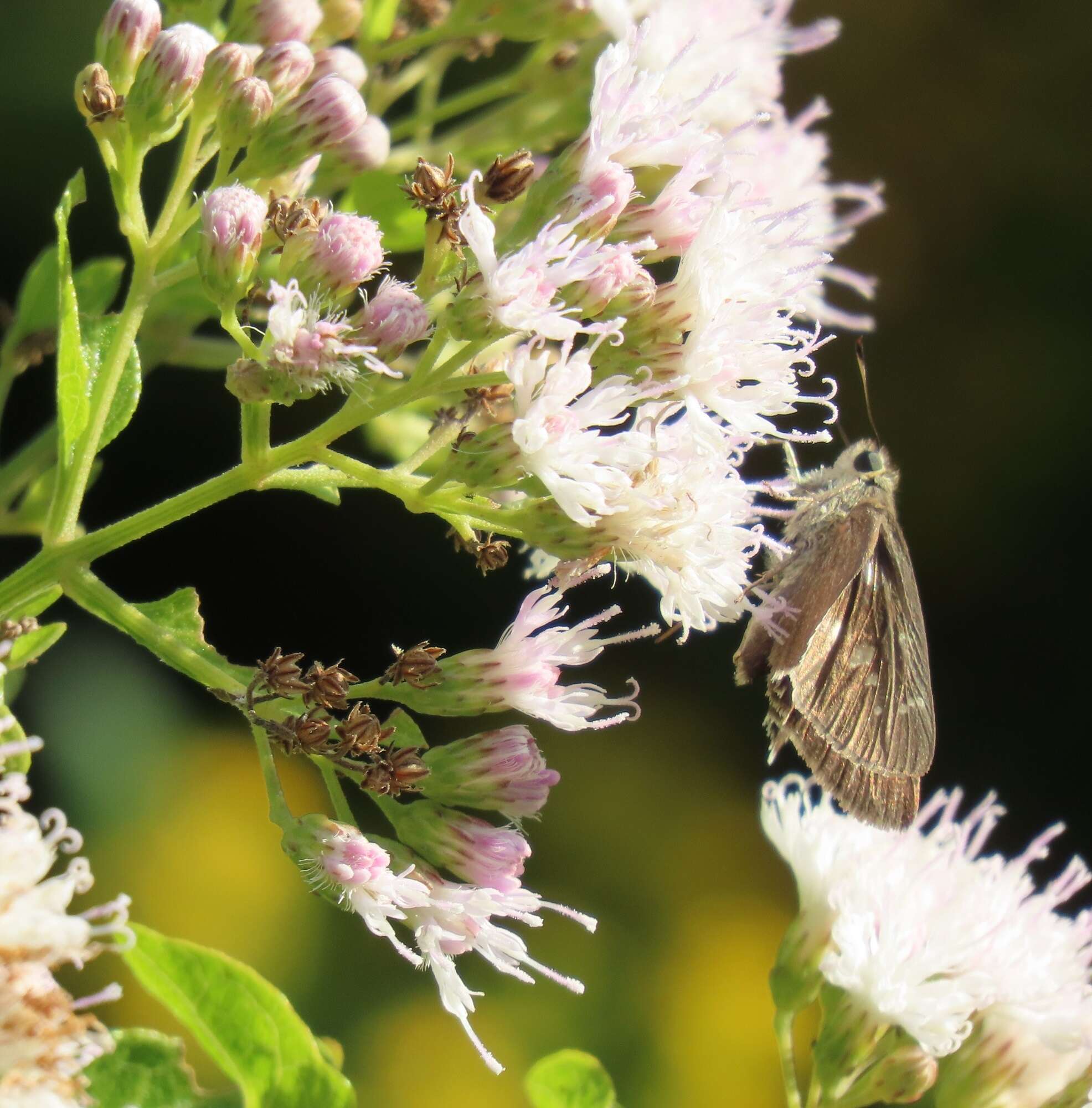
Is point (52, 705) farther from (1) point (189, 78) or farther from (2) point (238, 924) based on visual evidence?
(1) point (189, 78)

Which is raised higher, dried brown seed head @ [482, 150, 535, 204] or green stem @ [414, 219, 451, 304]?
dried brown seed head @ [482, 150, 535, 204]

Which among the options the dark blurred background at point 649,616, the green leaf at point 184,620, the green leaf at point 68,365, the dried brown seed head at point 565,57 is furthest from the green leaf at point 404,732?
the dark blurred background at point 649,616

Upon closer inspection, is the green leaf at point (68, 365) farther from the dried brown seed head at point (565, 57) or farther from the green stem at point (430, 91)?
the dried brown seed head at point (565, 57)

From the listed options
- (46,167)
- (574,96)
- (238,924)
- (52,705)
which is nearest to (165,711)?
(52,705)

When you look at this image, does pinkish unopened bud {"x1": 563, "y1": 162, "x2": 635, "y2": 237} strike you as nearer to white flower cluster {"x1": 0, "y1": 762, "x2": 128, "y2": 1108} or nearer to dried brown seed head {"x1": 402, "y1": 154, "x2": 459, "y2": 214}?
dried brown seed head {"x1": 402, "y1": 154, "x2": 459, "y2": 214}

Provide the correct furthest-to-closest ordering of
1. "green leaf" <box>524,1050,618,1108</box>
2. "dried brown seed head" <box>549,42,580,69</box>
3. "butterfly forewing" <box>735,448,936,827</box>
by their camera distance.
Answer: "dried brown seed head" <box>549,42,580,69</box> < "butterfly forewing" <box>735,448,936,827</box> < "green leaf" <box>524,1050,618,1108</box>

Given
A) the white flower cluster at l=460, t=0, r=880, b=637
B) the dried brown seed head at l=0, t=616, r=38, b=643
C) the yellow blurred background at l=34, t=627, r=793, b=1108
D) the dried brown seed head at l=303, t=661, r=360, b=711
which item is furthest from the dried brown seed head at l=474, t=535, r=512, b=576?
the yellow blurred background at l=34, t=627, r=793, b=1108

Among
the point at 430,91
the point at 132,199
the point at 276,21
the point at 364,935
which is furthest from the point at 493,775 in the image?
the point at 364,935

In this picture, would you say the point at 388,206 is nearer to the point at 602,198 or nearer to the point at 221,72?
the point at 221,72
